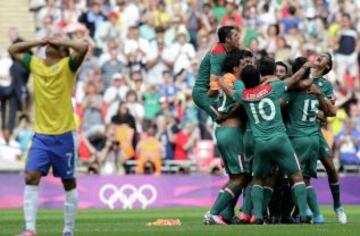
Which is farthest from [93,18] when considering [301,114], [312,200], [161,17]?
[312,200]

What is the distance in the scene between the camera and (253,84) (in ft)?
67.6

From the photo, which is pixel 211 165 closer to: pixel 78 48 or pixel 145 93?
pixel 145 93

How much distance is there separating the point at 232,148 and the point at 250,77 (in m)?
1.34

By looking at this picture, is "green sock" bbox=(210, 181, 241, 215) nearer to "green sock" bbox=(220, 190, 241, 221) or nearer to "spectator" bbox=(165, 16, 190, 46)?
"green sock" bbox=(220, 190, 241, 221)

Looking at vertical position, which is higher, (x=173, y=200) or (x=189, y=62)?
(x=189, y=62)

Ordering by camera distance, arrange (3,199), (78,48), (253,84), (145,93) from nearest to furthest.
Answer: (78,48), (253,84), (3,199), (145,93)

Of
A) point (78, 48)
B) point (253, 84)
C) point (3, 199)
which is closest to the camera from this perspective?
point (78, 48)

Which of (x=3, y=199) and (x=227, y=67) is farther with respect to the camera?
(x=3, y=199)

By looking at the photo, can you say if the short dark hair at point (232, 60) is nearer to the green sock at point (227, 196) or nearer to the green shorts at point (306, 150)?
the green shorts at point (306, 150)

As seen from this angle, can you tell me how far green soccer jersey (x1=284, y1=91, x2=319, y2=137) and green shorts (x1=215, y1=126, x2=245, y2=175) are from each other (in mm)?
888

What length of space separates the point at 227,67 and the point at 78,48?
4221 millimetres

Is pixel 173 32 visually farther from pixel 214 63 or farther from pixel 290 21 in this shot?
pixel 214 63

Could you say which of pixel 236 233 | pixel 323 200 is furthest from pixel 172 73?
pixel 236 233

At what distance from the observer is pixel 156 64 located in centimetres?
3641
